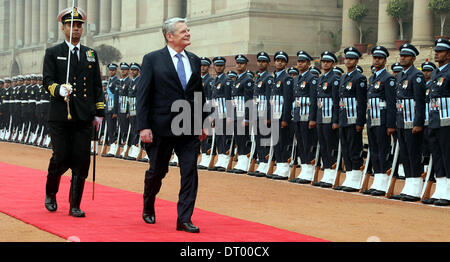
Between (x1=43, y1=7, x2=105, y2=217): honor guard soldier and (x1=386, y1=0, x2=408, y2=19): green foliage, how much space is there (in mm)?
29327

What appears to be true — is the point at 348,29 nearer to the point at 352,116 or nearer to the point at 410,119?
the point at 352,116

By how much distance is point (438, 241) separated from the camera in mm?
9211

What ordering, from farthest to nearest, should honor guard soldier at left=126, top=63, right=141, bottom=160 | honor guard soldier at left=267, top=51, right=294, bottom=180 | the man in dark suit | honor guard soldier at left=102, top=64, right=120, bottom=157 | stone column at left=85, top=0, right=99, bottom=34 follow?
stone column at left=85, top=0, right=99, bottom=34, honor guard soldier at left=102, top=64, right=120, bottom=157, honor guard soldier at left=126, top=63, right=141, bottom=160, honor guard soldier at left=267, top=51, right=294, bottom=180, the man in dark suit

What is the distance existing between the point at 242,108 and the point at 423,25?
62.9 ft

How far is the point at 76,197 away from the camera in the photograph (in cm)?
1026

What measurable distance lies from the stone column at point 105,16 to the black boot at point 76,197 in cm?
6075

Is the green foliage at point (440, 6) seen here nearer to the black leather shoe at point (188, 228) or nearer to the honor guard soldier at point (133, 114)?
the honor guard soldier at point (133, 114)

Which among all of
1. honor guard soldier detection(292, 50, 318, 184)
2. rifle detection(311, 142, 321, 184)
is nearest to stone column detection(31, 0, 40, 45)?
honor guard soldier detection(292, 50, 318, 184)

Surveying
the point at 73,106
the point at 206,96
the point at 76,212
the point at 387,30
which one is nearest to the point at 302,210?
the point at 76,212

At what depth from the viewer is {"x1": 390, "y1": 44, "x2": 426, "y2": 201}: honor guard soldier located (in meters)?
13.4

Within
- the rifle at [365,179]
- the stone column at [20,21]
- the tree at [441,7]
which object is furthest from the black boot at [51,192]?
the stone column at [20,21]

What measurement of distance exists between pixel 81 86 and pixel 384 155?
19.1 ft

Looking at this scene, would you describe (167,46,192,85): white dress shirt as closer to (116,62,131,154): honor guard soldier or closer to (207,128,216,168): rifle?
(207,128,216,168): rifle

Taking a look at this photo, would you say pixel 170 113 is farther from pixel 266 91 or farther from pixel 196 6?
pixel 196 6
